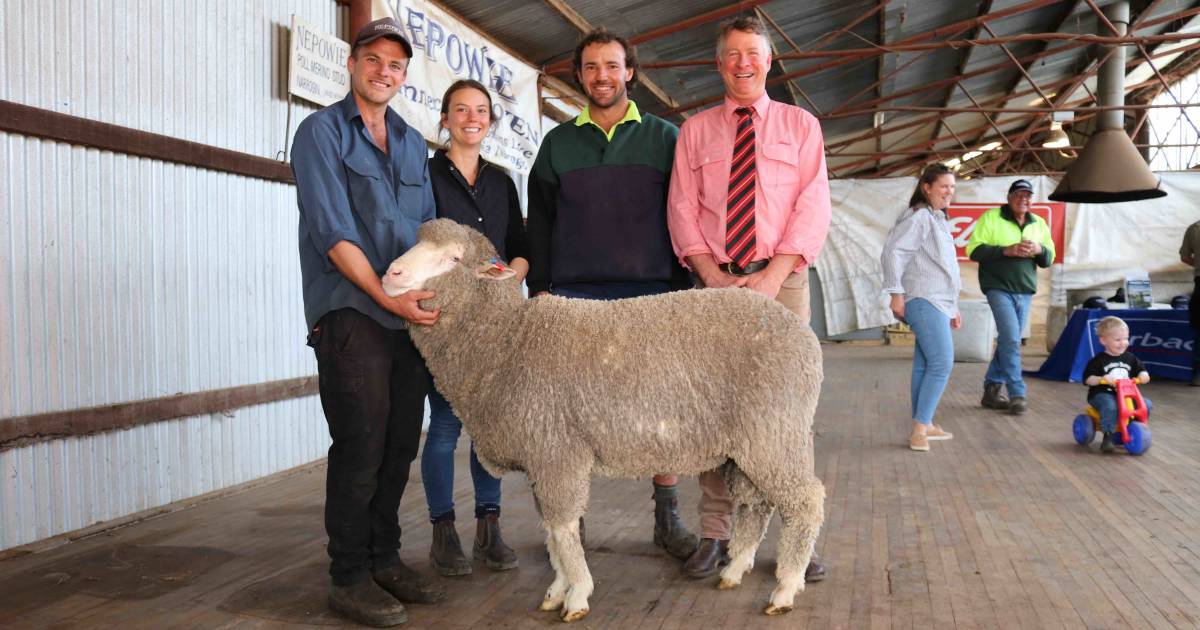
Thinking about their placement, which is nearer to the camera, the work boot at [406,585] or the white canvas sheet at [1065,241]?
the work boot at [406,585]

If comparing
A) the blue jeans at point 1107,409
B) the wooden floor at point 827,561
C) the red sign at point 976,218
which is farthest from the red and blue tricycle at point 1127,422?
the red sign at point 976,218

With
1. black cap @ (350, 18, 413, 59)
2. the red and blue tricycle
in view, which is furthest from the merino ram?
the red and blue tricycle

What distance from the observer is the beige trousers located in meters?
3.57

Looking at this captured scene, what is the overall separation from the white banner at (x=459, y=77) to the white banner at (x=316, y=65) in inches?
18.4

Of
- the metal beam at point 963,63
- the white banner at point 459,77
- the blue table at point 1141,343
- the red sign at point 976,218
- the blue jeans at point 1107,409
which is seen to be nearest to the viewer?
the blue jeans at point 1107,409

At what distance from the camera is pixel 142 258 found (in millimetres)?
4383

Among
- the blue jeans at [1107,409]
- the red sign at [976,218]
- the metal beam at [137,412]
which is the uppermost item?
the red sign at [976,218]

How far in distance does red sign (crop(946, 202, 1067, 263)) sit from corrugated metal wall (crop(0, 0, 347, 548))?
40.0 feet

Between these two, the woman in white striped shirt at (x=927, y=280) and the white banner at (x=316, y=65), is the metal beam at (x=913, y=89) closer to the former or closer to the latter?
the woman in white striped shirt at (x=927, y=280)

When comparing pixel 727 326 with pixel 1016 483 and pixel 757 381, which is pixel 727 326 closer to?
pixel 757 381

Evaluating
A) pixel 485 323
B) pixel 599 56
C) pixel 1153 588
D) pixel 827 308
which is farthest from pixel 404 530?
pixel 827 308

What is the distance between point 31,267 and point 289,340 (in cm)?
198

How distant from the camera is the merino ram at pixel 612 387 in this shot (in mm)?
2979

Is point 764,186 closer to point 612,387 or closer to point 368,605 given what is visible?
point 612,387
